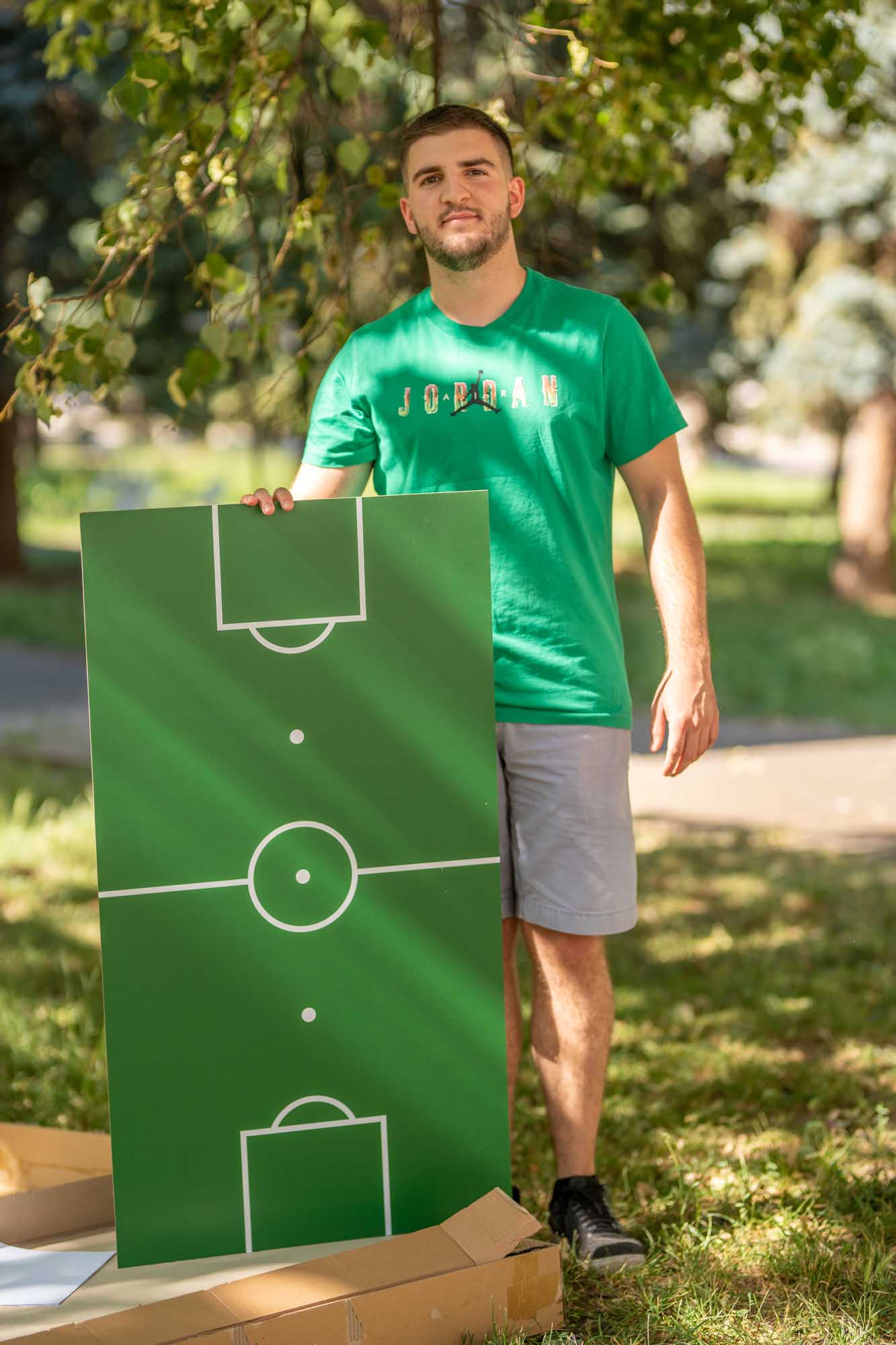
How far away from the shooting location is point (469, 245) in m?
2.84

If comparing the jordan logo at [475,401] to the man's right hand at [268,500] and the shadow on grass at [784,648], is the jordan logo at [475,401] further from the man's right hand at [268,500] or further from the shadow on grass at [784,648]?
the shadow on grass at [784,648]

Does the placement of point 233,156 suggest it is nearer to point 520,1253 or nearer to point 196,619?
point 196,619

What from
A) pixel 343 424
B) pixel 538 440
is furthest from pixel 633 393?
pixel 343 424

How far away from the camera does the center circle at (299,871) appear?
2.62 meters

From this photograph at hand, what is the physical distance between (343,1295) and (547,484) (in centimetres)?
147

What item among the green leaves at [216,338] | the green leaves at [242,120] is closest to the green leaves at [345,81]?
the green leaves at [242,120]

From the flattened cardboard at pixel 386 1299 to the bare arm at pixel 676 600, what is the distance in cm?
88

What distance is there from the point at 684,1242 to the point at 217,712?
4.72 feet

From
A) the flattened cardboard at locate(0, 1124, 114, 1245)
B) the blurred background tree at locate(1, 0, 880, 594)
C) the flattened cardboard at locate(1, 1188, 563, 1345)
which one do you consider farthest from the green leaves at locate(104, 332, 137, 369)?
the flattened cardboard at locate(1, 1188, 563, 1345)

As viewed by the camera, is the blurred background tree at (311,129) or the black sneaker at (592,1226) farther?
the blurred background tree at (311,129)

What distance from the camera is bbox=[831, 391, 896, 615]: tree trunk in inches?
576

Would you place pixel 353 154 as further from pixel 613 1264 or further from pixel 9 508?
pixel 9 508

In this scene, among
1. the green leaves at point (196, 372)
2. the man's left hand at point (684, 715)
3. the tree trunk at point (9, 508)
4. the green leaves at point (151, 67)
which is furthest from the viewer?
the tree trunk at point (9, 508)

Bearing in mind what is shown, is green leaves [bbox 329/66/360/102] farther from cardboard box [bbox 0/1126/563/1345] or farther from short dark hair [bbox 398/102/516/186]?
cardboard box [bbox 0/1126/563/1345]
